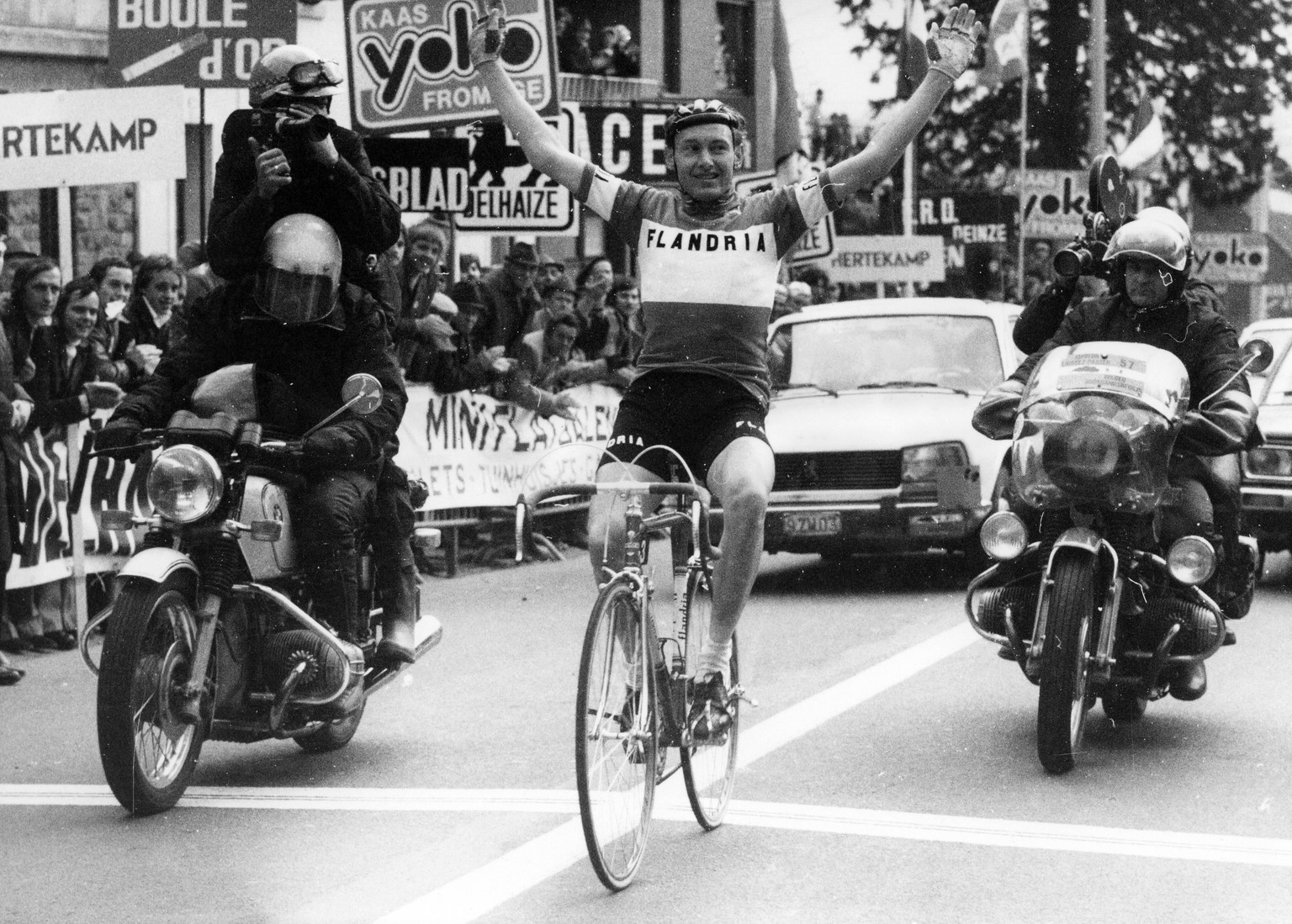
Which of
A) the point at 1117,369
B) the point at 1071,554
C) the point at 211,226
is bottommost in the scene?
the point at 1071,554

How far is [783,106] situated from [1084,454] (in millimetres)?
19306

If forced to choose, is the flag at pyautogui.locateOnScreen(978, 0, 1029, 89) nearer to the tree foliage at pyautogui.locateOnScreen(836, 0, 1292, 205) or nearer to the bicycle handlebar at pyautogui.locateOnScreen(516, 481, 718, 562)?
the tree foliage at pyautogui.locateOnScreen(836, 0, 1292, 205)

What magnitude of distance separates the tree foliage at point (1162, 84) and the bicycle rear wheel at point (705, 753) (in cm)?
3473

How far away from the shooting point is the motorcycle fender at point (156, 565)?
6672mm

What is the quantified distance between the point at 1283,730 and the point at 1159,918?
9.96ft

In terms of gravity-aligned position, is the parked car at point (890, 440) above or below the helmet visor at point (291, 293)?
below

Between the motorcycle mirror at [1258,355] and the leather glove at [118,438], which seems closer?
the leather glove at [118,438]

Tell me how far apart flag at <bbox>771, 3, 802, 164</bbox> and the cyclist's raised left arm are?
18.4 meters

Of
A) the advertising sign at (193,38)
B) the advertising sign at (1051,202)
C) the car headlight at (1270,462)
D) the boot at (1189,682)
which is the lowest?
the boot at (1189,682)

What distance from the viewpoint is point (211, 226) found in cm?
746

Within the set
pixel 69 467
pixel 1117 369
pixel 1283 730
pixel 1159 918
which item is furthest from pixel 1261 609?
pixel 1159 918

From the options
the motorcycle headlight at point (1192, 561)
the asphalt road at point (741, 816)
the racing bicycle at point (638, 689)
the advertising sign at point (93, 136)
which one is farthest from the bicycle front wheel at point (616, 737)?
the advertising sign at point (93, 136)

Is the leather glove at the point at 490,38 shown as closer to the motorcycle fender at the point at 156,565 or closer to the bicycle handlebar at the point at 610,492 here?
the bicycle handlebar at the point at 610,492

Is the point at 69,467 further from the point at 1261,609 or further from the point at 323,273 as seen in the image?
the point at 1261,609
